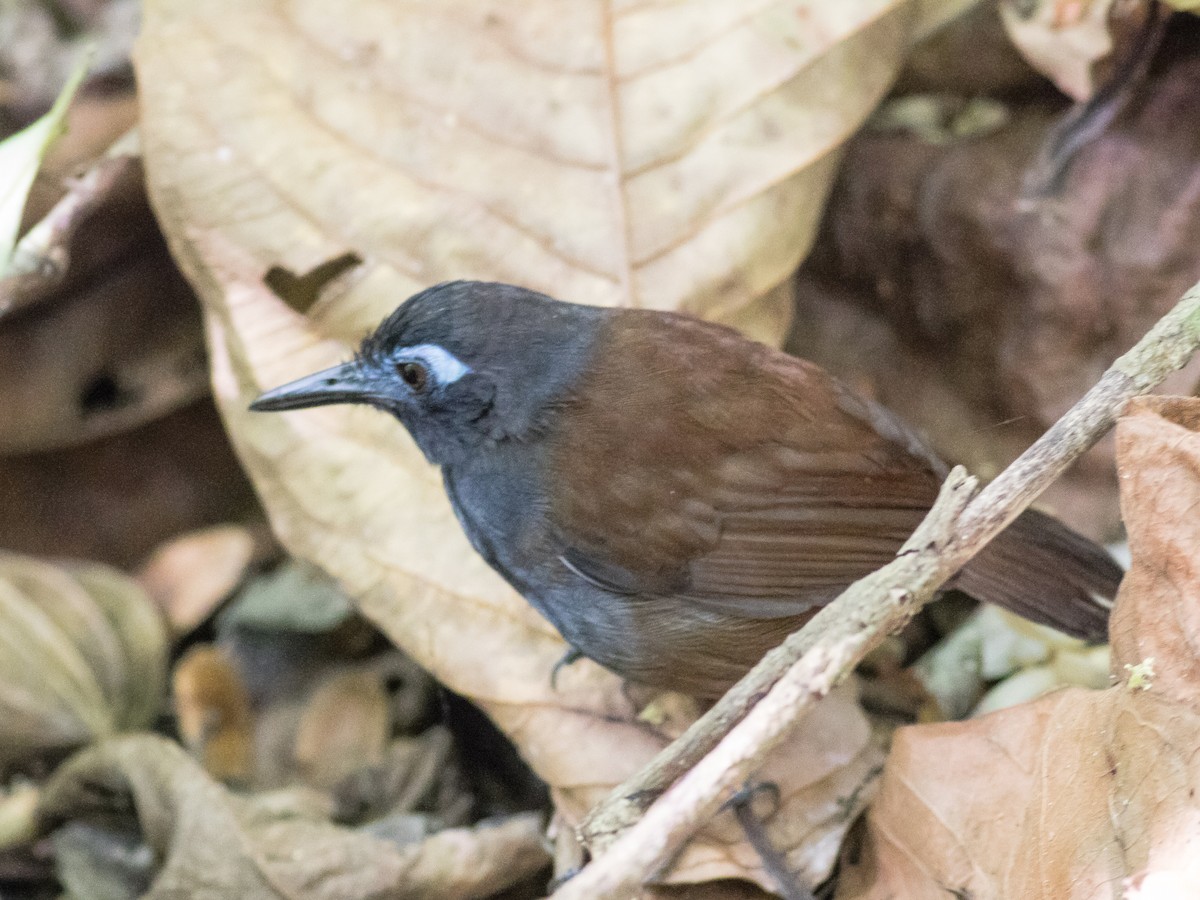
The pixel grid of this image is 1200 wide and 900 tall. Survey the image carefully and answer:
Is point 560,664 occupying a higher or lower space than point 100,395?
lower

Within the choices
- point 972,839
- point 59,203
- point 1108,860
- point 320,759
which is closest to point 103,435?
point 59,203

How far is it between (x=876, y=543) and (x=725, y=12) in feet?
5.19

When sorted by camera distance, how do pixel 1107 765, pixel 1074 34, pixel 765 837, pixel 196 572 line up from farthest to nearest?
pixel 196 572, pixel 1074 34, pixel 765 837, pixel 1107 765

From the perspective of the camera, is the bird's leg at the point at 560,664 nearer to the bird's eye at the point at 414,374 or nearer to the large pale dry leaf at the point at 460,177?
the large pale dry leaf at the point at 460,177

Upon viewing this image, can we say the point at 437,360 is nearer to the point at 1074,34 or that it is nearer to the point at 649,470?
the point at 649,470

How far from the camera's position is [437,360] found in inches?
108

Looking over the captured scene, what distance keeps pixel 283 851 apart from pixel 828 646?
1524mm

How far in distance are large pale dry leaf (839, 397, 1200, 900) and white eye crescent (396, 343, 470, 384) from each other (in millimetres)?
1253

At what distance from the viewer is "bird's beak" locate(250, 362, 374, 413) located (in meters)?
2.86

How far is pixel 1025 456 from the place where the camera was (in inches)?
79.4

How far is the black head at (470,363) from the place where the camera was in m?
A: 2.71

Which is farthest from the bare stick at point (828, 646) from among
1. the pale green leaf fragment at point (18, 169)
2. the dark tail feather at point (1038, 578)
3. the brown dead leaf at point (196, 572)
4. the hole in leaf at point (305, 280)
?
the brown dead leaf at point (196, 572)

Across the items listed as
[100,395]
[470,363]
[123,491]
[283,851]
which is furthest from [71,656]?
[470,363]

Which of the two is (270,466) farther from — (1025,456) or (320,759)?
(1025,456)
